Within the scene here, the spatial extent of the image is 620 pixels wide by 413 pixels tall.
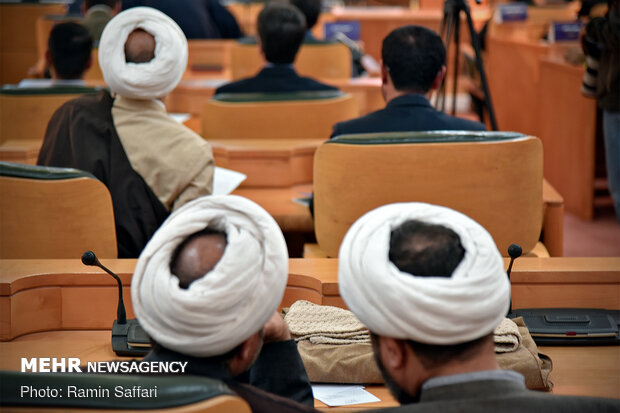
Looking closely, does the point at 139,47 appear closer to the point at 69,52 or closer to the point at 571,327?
the point at 571,327

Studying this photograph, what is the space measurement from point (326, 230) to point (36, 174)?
2.69 feet

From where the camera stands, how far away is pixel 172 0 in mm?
6648

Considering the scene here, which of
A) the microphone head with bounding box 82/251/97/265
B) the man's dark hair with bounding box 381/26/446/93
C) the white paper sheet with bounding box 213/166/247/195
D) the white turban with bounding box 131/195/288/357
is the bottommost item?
the white paper sheet with bounding box 213/166/247/195

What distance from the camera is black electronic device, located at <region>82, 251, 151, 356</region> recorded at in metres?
1.91

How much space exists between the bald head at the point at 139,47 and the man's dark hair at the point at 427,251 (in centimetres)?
171

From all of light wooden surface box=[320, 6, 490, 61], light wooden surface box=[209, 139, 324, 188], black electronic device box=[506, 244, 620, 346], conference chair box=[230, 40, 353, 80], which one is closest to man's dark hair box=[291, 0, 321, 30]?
conference chair box=[230, 40, 353, 80]

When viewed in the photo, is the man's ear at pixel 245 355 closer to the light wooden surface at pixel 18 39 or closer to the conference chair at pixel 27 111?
the conference chair at pixel 27 111

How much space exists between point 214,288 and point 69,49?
3.37 meters

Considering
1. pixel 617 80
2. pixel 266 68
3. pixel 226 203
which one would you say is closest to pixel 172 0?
pixel 266 68

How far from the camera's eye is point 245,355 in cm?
139

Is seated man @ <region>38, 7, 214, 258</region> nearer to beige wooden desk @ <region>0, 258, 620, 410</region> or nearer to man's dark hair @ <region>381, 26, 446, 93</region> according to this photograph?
beige wooden desk @ <region>0, 258, 620, 410</region>

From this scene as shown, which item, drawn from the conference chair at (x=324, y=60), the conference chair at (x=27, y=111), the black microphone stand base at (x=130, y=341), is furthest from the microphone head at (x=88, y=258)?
the conference chair at (x=324, y=60)

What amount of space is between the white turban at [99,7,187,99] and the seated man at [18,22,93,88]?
1613 mm

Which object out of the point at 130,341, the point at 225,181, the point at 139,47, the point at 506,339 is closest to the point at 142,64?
the point at 139,47
